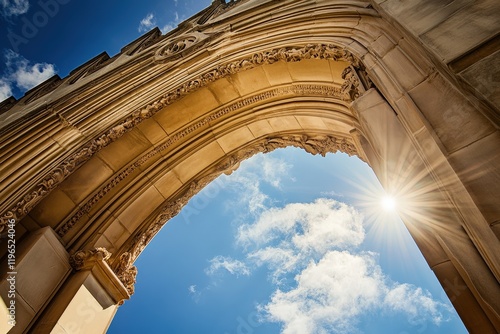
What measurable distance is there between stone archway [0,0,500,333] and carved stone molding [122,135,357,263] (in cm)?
3

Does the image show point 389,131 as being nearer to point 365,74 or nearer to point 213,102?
point 365,74

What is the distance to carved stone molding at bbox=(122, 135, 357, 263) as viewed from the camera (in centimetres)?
565

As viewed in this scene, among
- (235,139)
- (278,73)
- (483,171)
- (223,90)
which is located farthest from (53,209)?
(483,171)

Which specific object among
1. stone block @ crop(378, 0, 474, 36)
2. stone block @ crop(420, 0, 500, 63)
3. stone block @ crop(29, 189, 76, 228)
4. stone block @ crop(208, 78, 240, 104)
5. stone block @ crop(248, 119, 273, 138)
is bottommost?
stone block @ crop(29, 189, 76, 228)

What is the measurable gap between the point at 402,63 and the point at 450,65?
97 centimetres

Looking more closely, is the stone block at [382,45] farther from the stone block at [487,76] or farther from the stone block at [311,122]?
the stone block at [311,122]

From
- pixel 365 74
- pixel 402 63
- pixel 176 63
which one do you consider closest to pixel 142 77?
pixel 176 63

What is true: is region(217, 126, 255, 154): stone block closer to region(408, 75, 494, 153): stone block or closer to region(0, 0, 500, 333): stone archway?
region(0, 0, 500, 333): stone archway

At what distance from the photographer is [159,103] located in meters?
5.54

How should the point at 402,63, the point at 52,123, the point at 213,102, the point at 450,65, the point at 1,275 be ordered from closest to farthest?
the point at 450,65 → the point at 402,63 → the point at 1,275 → the point at 52,123 → the point at 213,102

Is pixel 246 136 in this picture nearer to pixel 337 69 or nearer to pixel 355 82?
pixel 337 69

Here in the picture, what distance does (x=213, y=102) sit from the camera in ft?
21.1

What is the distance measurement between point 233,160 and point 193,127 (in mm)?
1124

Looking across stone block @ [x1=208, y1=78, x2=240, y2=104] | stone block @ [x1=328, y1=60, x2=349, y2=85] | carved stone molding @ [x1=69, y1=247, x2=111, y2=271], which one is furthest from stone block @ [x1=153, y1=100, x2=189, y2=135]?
stone block @ [x1=328, y1=60, x2=349, y2=85]
